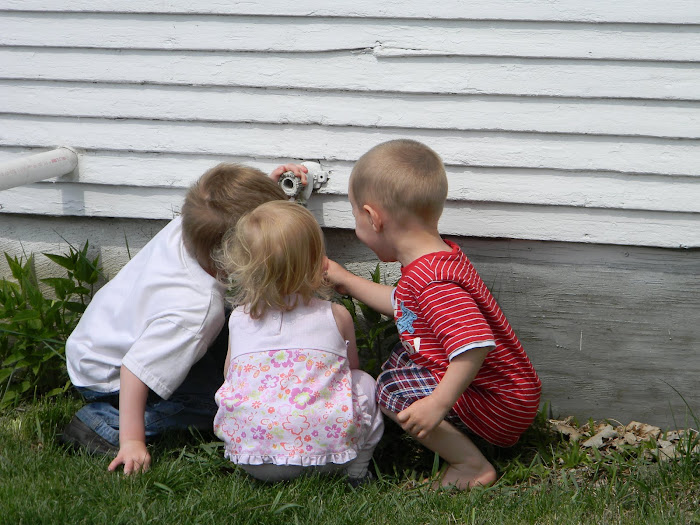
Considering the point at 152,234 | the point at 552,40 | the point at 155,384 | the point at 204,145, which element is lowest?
the point at 155,384

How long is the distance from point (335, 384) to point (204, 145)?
135cm

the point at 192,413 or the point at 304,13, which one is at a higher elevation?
the point at 304,13

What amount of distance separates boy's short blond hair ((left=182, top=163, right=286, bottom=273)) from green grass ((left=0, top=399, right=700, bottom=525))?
781mm

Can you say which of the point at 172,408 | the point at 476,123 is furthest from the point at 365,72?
the point at 172,408

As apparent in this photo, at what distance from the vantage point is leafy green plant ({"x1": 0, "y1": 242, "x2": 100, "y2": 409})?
3404mm

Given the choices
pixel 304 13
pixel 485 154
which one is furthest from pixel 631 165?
pixel 304 13

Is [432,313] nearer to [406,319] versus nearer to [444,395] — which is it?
[406,319]

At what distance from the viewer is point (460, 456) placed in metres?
2.91

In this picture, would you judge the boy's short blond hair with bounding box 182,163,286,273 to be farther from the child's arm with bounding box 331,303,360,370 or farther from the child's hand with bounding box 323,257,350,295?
the child's arm with bounding box 331,303,360,370

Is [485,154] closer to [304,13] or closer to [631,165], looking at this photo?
[631,165]

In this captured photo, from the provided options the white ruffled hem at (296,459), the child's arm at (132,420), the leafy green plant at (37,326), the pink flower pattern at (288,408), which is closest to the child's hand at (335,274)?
the pink flower pattern at (288,408)

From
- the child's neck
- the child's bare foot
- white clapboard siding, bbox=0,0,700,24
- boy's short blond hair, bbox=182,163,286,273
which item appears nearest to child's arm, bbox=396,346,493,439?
the child's bare foot

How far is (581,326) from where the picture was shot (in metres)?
3.39

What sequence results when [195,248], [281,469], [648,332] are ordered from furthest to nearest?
[648,332] → [195,248] → [281,469]
